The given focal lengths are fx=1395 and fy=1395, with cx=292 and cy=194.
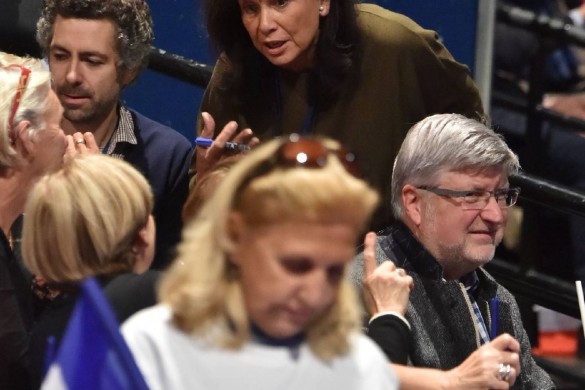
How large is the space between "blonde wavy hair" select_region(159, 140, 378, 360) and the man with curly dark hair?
1.64 metres

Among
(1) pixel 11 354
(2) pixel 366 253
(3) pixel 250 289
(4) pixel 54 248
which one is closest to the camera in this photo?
(3) pixel 250 289

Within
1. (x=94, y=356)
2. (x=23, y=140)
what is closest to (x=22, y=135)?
(x=23, y=140)

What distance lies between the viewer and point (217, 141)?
3.39 meters

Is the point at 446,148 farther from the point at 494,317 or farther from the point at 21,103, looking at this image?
the point at 21,103

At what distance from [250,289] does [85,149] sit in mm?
1535

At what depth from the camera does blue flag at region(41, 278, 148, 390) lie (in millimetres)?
1971

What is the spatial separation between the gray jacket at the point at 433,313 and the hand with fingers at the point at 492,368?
0.22 metres

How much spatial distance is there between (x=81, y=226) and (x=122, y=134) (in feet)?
4.47

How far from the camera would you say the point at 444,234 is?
325 cm

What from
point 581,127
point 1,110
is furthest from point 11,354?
point 581,127

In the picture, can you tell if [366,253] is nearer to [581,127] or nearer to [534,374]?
[534,374]

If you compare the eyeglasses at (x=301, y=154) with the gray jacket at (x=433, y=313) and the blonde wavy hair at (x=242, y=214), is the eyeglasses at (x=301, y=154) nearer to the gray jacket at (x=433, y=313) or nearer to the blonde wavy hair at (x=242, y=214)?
the blonde wavy hair at (x=242, y=214)

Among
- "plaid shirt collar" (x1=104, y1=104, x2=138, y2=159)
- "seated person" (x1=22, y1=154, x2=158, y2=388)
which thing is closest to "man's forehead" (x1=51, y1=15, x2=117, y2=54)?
"plaid shirt collar" (x1=104, y1=104, x2=138, y2=159)

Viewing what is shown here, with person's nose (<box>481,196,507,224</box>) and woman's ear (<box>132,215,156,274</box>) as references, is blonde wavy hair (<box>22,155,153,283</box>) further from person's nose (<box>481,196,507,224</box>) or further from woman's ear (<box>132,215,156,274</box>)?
person's nose (<box>481,196,507,224</box>)
